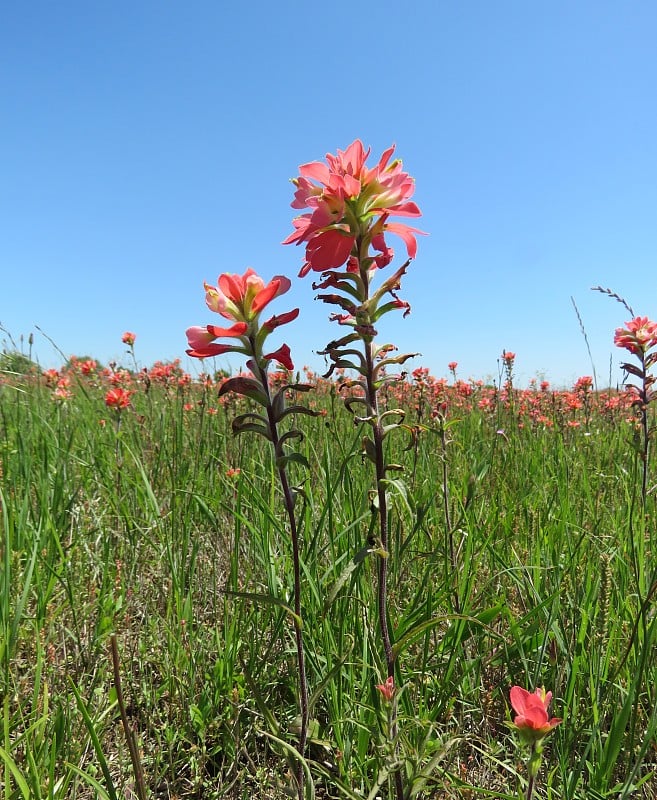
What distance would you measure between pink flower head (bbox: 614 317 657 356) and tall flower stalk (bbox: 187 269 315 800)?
220cm

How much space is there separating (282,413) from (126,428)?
3793mm

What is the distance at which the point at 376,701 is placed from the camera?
1.39 metres

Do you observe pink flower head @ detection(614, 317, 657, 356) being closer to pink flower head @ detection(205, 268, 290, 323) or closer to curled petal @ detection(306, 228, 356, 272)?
curled petal @ detection(306, 228, 356, 272)

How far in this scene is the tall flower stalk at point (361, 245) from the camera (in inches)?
45.4

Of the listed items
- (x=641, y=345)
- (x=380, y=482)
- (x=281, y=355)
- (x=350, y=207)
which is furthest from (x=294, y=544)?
(x=641, y=345)

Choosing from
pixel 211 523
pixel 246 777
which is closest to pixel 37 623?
pixel 246 777

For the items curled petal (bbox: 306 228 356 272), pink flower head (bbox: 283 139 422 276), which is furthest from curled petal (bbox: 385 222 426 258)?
curled petal (bbox: 306 228 356 272)

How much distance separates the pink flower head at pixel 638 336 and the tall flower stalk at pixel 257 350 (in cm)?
220

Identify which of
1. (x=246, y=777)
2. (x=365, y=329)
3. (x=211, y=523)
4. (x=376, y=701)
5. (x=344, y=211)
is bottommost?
(x=246, y=777)

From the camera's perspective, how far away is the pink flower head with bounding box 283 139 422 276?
3.77 ft

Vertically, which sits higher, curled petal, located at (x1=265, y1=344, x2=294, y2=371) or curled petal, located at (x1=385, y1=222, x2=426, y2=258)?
curled petal, located at (x1=385, y1=222, x2=426, y2=258)

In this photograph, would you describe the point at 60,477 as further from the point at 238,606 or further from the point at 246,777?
the point at 246,777

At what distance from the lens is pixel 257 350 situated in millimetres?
1126

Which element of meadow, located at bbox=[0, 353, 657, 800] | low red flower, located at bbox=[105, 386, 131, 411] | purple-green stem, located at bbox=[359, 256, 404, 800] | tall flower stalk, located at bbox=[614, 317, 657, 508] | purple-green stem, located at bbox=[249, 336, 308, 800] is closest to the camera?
purple-green stem, located at bbox=[249, 336, 308, 800]
